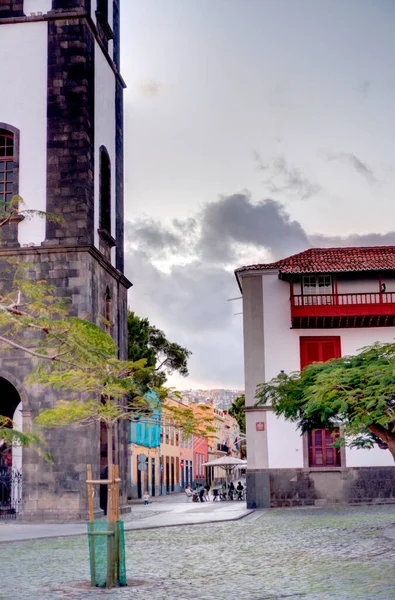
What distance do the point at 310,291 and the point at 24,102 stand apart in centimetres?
1276

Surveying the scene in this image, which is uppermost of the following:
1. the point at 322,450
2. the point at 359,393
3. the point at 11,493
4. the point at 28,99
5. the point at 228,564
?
the point at 28,99

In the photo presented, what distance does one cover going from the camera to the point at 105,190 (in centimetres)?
2983

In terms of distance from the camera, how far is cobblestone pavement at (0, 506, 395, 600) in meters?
10.4

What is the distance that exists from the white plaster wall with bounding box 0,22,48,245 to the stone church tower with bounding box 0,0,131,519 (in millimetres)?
31

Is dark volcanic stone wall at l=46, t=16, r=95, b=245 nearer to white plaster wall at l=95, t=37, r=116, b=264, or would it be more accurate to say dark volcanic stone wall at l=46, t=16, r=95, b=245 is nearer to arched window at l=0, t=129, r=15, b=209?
white plaster wall at l=95, t=37, r=116, b=264

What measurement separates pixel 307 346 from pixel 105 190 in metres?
9.48

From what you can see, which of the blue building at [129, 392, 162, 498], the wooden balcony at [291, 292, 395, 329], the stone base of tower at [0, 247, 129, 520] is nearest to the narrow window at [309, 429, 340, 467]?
the wooden balcony at [291, 292, 395, 329]

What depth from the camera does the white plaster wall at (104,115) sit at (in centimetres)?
2830

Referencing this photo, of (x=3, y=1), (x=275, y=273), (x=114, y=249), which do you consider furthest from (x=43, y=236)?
(x=275, y=273)

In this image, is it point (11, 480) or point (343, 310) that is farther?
point (343, 310)

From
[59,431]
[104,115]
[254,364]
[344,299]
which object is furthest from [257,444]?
[104,115]

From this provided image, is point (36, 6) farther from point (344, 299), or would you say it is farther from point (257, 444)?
point (257, 444)

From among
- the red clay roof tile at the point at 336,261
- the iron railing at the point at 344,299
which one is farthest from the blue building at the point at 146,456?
the iron railing at the point at 344,299

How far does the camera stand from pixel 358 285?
109ft
